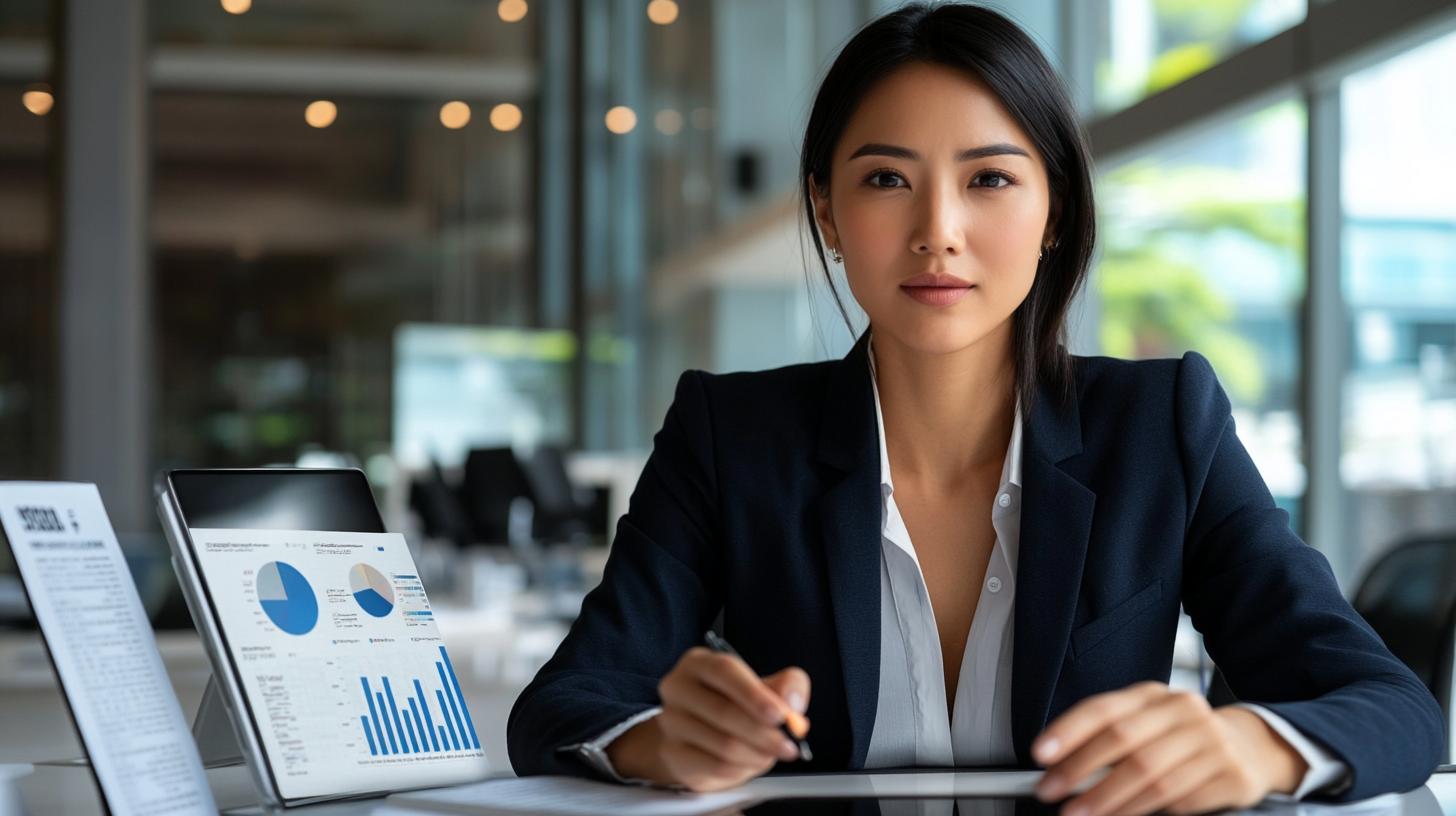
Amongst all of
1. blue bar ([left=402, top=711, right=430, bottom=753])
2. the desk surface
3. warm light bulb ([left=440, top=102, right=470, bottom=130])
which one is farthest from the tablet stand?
warm light bulb ([left=440, top=102, right=470, bottom=130])

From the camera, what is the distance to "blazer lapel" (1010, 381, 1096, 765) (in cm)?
115

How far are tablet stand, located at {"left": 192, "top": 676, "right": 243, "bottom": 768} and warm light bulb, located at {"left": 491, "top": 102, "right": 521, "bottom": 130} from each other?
8.82 m

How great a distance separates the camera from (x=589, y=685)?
1102 millimetres

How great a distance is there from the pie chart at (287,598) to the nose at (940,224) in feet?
1.85

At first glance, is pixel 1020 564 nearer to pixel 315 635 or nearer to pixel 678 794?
pixel 678 794

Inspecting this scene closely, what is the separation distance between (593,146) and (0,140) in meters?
3.75

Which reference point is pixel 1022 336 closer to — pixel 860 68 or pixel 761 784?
pixel 860 68

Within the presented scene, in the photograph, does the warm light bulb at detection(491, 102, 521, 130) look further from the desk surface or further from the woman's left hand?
the woman's left hand

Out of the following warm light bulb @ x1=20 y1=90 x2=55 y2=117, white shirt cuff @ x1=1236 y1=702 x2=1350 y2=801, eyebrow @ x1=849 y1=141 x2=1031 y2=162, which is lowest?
white shirt cuff @ x1=1236 y1=702 x2=1350 y2=801

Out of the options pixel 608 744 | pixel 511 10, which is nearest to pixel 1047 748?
pixel 608 744

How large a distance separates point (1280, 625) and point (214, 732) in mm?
817

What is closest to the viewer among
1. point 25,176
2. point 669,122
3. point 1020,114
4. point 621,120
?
point 1020,114

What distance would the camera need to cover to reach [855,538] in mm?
1227

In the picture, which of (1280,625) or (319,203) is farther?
(319,203)
